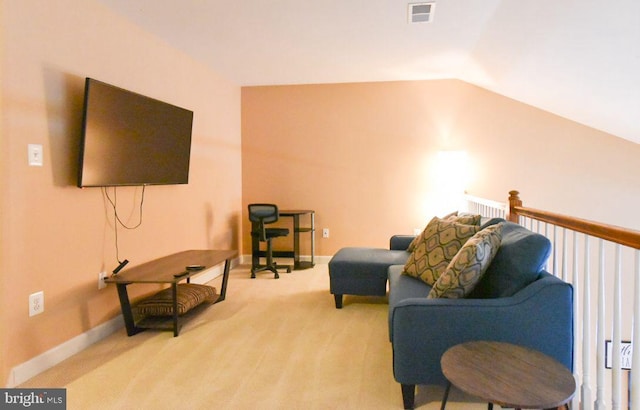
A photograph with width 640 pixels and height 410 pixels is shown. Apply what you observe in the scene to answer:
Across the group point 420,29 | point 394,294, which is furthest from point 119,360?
point 420,29

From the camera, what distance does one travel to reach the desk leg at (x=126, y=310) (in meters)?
2.82

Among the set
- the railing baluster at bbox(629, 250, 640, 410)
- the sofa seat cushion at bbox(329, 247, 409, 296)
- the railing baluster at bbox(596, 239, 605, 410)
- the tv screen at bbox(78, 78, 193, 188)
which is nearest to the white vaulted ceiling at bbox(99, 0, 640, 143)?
the tv screen at bbox(78, 78, 193, 188)

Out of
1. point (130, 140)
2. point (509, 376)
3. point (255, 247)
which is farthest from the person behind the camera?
point (255, 247)

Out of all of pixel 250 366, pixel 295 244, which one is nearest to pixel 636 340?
pixel 250 366

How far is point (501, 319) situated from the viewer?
1777 millimetres

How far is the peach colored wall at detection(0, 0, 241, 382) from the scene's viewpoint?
2.15m

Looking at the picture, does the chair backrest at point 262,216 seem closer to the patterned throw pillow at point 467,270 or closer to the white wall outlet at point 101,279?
the white wall outlet at point 101,279

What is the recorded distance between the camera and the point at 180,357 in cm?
253

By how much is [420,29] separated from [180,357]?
3.17m

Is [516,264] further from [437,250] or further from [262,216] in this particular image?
[262,216]

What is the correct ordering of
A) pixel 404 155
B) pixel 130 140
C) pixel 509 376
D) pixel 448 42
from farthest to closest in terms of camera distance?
pixel 404 155
pixel 448 42
pixel 130 140
pixel 509 376

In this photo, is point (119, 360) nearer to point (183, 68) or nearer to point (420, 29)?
point (183, 68)

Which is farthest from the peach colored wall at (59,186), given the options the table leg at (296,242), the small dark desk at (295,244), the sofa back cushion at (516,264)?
the sofa back cushion at (516,264)

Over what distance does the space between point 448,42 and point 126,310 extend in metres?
3.59
